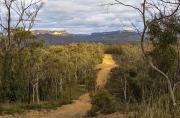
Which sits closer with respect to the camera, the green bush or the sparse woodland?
A: the sparse woodland

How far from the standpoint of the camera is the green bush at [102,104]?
21.3 meters

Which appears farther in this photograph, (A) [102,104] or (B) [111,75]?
(B) [111,75]

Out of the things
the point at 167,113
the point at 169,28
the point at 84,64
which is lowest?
the point at 84,64

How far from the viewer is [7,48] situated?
100 ft

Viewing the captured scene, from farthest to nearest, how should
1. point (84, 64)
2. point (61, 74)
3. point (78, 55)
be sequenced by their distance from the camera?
1. point (78, 55)
2. point (84, 64)
3. point (61, 74)

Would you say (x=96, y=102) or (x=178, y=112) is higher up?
(x=178, y=112)

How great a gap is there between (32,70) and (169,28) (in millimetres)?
Result: 22898

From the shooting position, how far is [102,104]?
888 inches

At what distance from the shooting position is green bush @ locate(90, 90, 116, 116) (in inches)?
837

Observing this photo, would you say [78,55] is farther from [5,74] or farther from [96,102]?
[96,102]

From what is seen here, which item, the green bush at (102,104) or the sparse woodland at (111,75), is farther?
the green bush at (102,104)

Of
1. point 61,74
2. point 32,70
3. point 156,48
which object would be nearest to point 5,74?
point 32,70

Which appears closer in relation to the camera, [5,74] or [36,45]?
[5,74]

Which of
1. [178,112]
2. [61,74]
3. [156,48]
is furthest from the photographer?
[61,74]
